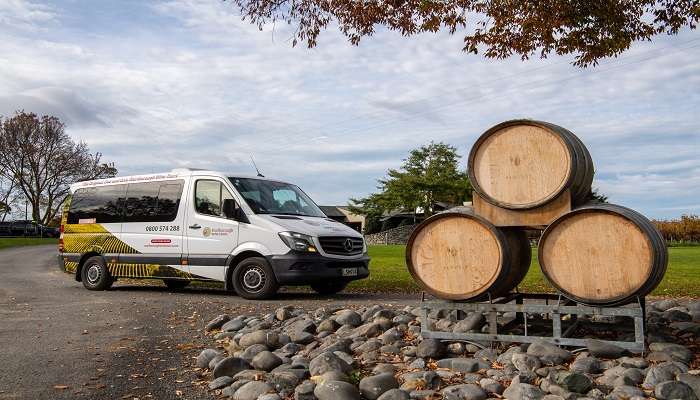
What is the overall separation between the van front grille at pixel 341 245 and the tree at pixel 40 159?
4903cm

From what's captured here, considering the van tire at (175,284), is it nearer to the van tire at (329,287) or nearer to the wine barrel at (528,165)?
the van tire at (329,287)

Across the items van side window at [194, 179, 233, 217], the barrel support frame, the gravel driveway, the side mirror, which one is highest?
van side window at [194, 179, 233, 217]

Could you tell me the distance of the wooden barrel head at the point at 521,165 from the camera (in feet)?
18.7

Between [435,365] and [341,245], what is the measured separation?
19.7ft

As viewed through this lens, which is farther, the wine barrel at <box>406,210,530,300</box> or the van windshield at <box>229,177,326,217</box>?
the van windshield at <box>229,177,326,217</box>

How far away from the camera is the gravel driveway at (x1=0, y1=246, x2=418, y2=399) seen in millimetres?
5594

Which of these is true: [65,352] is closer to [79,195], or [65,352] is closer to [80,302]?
[80,302]

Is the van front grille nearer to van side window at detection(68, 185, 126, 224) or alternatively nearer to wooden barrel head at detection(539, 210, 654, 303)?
van side window at detection(68, 185, 126, 224)

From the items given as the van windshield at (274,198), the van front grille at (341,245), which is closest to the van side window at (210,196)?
the van windshield at (274,198)

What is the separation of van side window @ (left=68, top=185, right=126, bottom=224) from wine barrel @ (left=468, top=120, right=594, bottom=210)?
932cm

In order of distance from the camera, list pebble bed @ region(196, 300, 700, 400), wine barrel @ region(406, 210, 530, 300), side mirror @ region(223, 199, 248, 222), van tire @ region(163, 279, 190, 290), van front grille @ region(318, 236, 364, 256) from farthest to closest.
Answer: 1. van tire @ region(163, 279, 190, 290)
2. side mirror @ region(223, 199, 248, 222)
3. van front grille @ region(318, 236, 364, 256)
4. wine barrel @ region(406, 210, 530, 300)
5. pebble bed @ region(196, 300, 700, 400)

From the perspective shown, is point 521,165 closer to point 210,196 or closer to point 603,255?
point 603,255

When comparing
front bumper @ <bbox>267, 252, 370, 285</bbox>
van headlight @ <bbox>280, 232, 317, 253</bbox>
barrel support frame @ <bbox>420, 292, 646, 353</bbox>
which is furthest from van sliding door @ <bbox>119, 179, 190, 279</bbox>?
barrel support frame @ <bbox>420, 292, 646, 353</bbox>

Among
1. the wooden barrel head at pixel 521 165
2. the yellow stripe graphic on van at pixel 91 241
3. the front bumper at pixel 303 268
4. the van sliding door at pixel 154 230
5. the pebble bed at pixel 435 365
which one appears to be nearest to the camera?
the pebble bed at pixel 435 365
